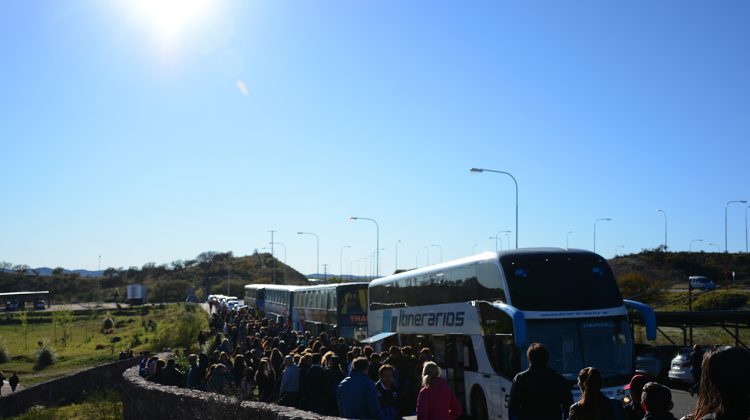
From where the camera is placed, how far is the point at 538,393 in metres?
8.16

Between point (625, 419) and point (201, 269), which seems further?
point (201, 269)

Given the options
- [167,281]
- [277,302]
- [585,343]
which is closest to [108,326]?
[277,302]

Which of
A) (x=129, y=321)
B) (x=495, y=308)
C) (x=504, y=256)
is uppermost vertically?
(x=504, y=256)

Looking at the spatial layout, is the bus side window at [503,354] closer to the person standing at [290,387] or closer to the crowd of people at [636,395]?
the person standing at [290,387]

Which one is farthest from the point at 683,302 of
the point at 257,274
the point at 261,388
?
the point at 257,274

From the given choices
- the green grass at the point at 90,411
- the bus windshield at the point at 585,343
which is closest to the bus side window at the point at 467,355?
the bus windshield at the point at 585,343

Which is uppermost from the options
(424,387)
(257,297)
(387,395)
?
(424,387)

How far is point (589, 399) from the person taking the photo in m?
6.45

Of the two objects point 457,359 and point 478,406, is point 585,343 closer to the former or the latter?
point 478,406

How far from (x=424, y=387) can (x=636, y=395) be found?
10.8 ft

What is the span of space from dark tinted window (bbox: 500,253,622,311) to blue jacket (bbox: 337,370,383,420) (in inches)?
208

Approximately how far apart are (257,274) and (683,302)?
5200 inches

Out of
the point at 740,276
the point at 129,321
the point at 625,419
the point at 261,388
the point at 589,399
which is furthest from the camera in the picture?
the point at 740,276

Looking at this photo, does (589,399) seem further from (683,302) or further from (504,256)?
(683,302)
